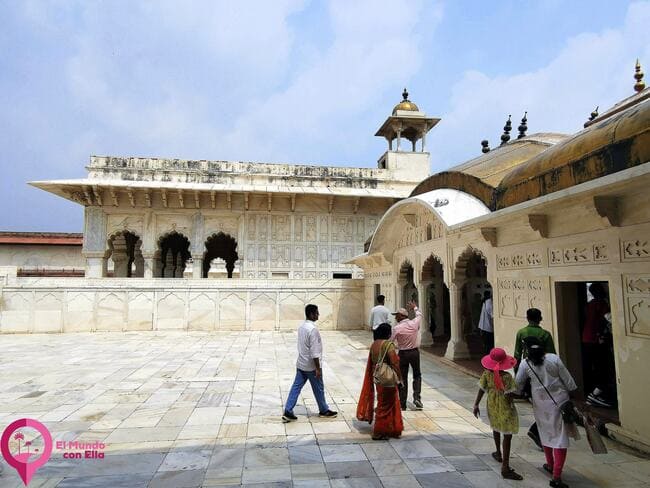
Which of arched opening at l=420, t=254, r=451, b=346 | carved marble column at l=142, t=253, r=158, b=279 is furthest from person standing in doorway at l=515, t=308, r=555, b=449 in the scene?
carved marble column at l=142, t=253, r=158, b=279

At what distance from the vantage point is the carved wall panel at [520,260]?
566cm

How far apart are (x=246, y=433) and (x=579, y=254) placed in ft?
14.1

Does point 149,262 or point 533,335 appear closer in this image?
point 533,335

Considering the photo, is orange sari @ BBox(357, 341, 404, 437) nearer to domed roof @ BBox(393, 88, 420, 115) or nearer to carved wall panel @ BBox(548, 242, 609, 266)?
carved wall panel @ BBox(548, 242, 609, 266)

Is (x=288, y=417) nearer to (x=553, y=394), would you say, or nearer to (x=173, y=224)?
(x=553, y=394)

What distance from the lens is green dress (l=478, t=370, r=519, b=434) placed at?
131 inches

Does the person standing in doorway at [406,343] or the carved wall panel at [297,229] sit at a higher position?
the carved wall panel at [297,229]

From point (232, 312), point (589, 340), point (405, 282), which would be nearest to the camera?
point (589, 340)

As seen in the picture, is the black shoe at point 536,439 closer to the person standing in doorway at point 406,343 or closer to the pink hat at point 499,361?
the pink hat at point 499,361

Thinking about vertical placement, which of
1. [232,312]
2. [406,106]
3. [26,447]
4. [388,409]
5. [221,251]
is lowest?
[26,447]

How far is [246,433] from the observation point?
4.40 meters

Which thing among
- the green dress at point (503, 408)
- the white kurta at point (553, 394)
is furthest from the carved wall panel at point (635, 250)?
the green dress at point (503, 408)

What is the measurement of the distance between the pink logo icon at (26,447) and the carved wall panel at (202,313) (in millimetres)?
9201

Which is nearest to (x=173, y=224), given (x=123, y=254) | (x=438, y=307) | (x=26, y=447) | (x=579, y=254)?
(x=123, y=254)
